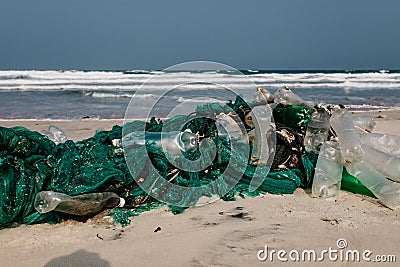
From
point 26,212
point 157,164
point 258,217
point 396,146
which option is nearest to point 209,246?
point 258,217

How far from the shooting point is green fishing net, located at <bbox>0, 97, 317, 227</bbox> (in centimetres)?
255

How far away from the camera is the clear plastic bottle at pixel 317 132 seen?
3.40 m

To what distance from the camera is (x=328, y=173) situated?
3.07 metres

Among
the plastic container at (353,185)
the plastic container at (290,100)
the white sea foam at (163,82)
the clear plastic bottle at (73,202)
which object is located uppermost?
the white sea foam at (163,82)

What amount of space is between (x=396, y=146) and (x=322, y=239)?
169cm

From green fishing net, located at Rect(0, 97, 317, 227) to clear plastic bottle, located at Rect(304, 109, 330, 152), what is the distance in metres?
0.07

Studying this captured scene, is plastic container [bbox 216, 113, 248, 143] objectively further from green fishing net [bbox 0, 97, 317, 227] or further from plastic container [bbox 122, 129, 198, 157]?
plastic container [bbox 122, 129, 198, 157]

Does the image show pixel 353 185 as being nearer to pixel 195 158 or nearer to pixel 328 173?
pixel 328 173

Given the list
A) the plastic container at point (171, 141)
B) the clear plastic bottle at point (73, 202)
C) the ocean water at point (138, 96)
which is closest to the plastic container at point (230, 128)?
the plastic container at point (171, 141)

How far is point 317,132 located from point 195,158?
3.79ft

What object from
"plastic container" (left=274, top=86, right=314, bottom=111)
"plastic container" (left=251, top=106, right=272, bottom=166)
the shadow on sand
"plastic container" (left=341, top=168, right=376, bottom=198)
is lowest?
the shadow on sand

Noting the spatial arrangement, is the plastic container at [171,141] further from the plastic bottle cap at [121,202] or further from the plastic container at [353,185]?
the plastic container at [353,185]

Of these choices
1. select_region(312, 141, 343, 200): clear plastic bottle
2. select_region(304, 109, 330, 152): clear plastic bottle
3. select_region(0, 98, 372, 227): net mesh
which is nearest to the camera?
select_region(0, 98, 372, 227): net mesh

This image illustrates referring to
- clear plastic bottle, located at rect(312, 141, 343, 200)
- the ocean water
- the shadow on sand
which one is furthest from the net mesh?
the ocean water
